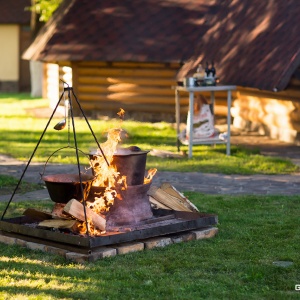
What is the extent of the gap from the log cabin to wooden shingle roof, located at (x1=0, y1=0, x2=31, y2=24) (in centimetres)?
1215

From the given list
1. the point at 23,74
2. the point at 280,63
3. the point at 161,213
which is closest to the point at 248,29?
the point at 280,63

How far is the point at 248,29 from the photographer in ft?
A: 58.0

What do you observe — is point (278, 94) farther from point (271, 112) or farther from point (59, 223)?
point (59, 223)

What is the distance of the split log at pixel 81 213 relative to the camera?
7980mm

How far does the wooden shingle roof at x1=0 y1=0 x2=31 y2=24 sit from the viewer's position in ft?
120

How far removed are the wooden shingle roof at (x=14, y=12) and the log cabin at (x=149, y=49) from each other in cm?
1215

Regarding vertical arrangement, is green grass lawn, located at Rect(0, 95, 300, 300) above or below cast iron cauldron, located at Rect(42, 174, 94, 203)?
below

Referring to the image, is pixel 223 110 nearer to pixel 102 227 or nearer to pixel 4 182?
pixel 4 182

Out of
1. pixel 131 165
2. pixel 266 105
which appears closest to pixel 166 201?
pixel 131 165

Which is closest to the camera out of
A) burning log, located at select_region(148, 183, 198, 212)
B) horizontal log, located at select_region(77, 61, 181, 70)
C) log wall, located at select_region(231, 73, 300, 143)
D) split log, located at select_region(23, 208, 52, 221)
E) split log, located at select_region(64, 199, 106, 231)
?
split log, located at select_region(64, 199, 106, 231)

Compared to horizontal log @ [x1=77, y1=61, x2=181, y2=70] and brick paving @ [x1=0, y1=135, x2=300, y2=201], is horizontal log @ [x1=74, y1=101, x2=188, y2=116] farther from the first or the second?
brick paving @ [x1=0, y1=135, x2=300, y2=201]

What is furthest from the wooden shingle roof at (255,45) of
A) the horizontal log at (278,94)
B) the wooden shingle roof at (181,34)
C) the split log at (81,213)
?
the split log at (81,213)

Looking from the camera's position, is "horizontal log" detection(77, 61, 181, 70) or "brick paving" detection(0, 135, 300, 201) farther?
"horizontal log" detection(77, 61, 181, 70)

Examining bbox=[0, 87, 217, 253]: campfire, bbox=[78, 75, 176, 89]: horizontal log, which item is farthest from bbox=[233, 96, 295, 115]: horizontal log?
bbox=[0, 87, 217, 253]: campfire
